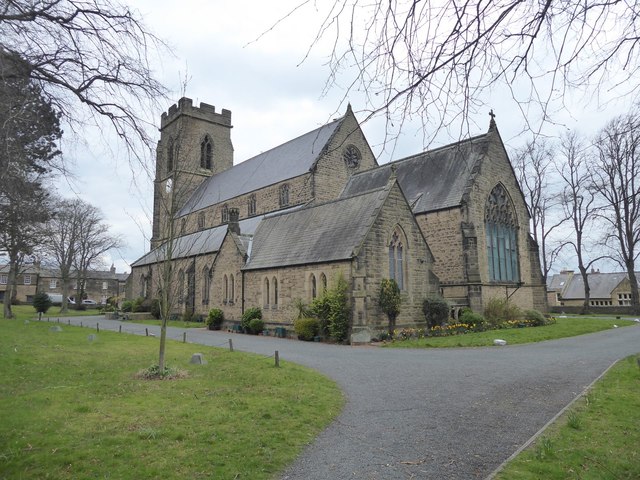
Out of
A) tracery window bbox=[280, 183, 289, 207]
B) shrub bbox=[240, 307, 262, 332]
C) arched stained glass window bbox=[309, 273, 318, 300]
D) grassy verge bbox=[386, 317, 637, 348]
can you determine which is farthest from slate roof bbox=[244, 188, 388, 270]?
tracery window bbox=[280, 183, 289, 207]

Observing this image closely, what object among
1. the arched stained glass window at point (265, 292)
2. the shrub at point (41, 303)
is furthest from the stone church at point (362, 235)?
the shrub at point (41, 303)

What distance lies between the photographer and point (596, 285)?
67.4 m

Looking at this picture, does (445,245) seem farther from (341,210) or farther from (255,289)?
(255,289)

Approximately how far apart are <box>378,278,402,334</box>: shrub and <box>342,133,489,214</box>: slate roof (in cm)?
806

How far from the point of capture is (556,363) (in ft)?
43.1

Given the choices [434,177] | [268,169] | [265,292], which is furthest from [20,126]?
[268,169]

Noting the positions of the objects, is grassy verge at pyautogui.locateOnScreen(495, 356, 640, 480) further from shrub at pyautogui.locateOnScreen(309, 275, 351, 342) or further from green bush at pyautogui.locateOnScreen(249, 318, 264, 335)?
green bush at pyautogui.locateOnScreen(249, 318, 264, 335)

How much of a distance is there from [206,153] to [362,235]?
3992 cm

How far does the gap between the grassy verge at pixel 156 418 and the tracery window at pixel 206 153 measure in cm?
4399

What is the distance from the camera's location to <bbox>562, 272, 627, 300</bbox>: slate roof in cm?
6525

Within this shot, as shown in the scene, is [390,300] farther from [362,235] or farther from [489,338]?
[489,338]

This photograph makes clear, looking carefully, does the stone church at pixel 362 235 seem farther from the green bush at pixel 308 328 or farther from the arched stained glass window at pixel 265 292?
the green bush at pixel 308 328

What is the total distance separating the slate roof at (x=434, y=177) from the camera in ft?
90.2

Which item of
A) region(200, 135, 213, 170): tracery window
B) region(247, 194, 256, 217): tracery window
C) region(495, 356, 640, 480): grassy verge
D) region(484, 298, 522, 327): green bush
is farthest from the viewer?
region(200, 135, 213, 170): tracery window
